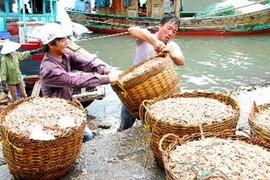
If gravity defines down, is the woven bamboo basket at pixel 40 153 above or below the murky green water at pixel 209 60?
above

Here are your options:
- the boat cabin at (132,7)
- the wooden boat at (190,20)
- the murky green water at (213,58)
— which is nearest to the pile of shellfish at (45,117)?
the murky green water at (213,58)

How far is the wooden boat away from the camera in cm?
2231

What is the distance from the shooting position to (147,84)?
4.61 metres

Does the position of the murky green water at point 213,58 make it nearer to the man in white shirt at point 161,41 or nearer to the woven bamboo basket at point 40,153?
the man in white shirt at point 161,41

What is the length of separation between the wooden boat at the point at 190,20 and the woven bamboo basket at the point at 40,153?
60.6 ft

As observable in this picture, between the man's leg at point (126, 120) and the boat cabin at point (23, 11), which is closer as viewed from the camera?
the man's leg at point (126, 120)

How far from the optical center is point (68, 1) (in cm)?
3750

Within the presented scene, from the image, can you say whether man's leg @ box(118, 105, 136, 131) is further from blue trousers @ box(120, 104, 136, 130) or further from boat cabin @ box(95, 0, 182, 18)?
boat cabin @ box(95, 0, 182, 18)

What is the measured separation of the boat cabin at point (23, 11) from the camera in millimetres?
13125

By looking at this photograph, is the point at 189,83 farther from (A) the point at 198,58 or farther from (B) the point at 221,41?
(B) the point at 221,41

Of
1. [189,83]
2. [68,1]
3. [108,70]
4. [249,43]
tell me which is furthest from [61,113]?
[68,1]

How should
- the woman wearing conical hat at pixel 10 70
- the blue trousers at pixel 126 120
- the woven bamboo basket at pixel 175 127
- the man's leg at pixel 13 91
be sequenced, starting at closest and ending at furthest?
the woven bamboo basket at pixel 175 127
the blue trousers at pixel 126 120
the woman wearing conical hat at pixel 10 70
the man's leg at pixel 13 91

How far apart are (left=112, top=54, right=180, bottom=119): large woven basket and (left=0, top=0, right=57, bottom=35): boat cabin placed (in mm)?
8977

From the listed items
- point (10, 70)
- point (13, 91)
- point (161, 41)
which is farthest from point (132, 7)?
point (161, 41)
